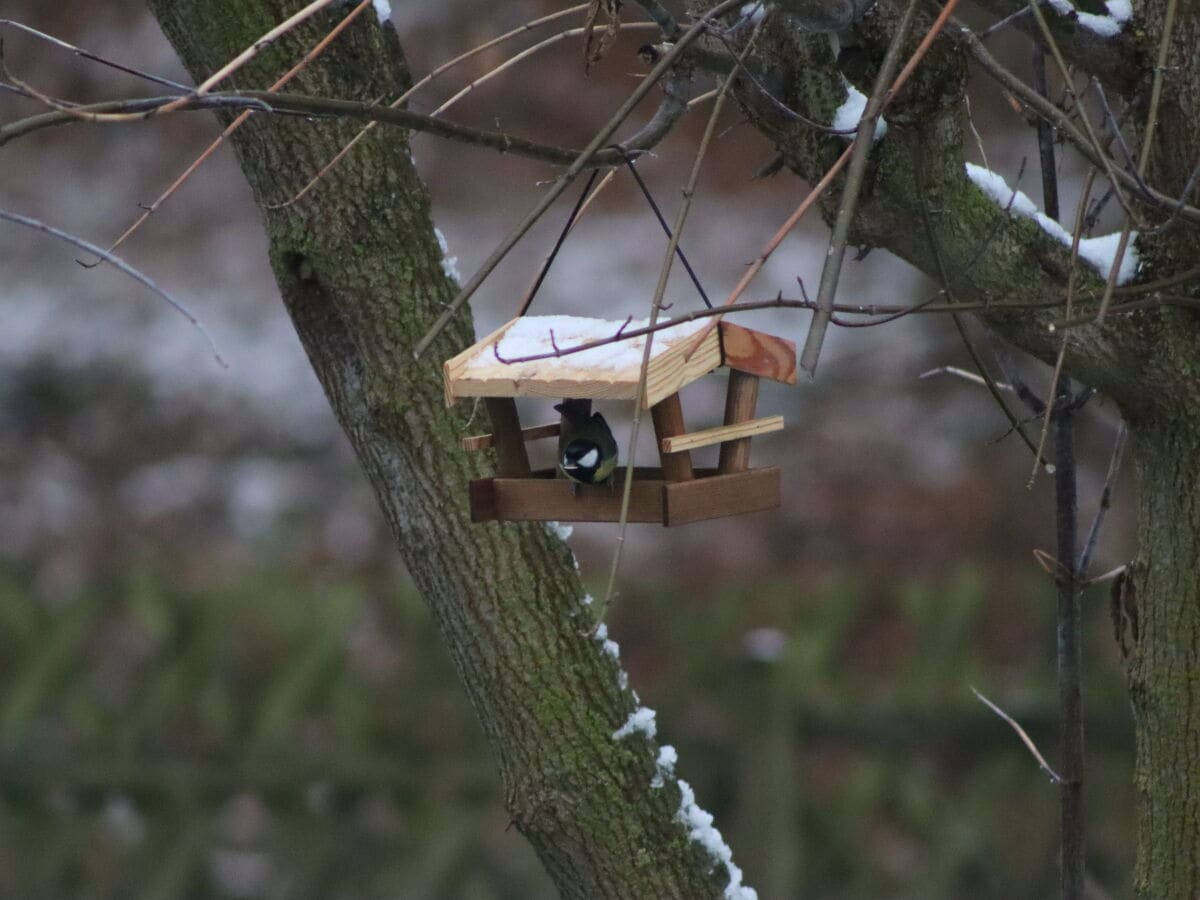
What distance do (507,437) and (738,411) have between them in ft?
0.87

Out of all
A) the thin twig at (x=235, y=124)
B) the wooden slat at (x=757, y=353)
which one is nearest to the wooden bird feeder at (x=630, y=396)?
the wooden slat at (x=757, y=353)

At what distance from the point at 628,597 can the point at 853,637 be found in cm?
70

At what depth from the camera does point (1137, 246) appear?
1.59 meters

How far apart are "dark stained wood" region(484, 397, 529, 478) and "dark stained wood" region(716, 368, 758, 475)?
231 mm

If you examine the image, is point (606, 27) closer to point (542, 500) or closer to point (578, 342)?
point (578, 342)

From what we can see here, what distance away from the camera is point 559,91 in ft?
22.1

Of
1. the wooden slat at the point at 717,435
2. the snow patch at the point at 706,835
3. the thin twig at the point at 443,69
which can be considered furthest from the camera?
the snow patch at the point at 706,835

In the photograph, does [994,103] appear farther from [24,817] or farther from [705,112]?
[24,817]

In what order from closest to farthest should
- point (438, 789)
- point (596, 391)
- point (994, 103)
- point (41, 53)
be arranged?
1. point (596, 391)
2. point (438, 789)
3. point (994, 103)
4. point (41, 53)

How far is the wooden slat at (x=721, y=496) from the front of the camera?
1394mm

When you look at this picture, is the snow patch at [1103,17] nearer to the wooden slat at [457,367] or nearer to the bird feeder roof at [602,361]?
the bird feeder roof at [602,361]

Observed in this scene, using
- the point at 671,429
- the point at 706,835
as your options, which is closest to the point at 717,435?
the point at 671,429

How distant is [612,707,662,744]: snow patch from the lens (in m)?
1.89

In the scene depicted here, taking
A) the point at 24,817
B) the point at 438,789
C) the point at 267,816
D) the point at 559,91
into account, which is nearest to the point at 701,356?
the point at 438,789
